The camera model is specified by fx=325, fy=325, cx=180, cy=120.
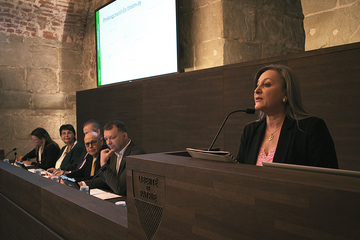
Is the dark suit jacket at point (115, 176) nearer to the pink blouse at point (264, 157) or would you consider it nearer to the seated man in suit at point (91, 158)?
the seated man in suit at point (91, 158)

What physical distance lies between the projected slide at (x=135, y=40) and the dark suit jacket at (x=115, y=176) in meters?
1.55

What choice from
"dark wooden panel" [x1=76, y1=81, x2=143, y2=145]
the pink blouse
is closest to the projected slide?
"dark wooden panel" [x1=76, y1=81, x2=143, y2=145]

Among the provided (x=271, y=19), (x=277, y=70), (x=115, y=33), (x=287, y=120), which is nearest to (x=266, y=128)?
(x=287, y=120)

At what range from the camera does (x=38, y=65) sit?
682 centimetres

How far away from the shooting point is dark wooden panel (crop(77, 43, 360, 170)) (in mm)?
2334

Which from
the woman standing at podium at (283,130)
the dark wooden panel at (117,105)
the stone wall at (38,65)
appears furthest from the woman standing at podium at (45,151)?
the woman standing at podium at (283,130)

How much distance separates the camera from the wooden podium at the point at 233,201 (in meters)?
0.77

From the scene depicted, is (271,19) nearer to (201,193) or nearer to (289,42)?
(289,42)

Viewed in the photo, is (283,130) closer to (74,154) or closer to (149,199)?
(149,199)

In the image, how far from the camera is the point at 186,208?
3.69 feet

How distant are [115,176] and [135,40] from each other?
2.74 meters

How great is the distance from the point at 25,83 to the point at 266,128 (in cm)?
610

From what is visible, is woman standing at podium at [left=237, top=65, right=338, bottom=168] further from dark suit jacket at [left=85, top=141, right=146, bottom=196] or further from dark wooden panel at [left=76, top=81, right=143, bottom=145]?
dark wooden panel at [left=76, top=81, right=143, bottom=145]

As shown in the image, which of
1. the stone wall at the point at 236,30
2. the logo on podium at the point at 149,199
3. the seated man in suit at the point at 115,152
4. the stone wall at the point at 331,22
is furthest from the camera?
the stone wall at the point at 236,30
